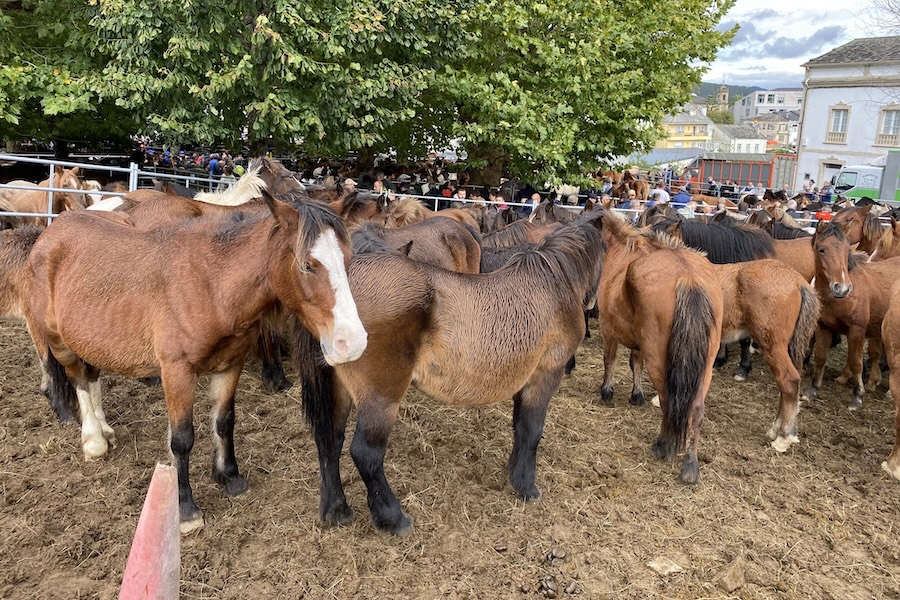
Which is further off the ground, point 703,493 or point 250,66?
point 250,66

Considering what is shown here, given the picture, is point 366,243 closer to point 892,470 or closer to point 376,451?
point 376,451

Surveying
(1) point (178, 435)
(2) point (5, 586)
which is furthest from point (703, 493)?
(2) point (5, 586)

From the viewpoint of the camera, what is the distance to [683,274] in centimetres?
478

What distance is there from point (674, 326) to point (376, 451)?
259 cm

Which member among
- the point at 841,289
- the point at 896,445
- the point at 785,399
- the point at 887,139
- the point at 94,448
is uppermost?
the point at 887,139

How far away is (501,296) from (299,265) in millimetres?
1379

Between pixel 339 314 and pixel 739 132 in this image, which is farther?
pixel 739 132

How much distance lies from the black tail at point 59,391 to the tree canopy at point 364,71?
6247mm

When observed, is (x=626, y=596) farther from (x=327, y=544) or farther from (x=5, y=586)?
(x=5, y=586)

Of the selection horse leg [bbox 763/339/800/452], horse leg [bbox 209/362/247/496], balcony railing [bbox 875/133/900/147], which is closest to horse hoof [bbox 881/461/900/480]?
horse leg [bbox 763/339/800/452]

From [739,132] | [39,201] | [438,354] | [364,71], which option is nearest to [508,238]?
[438,354]

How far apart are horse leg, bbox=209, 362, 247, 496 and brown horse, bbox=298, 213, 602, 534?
0.56 m

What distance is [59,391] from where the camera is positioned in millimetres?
4547

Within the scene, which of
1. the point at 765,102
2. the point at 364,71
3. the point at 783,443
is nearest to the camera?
the point at 783,443
